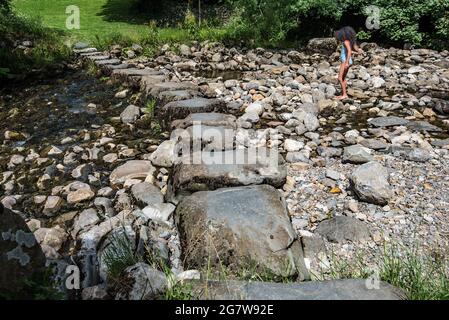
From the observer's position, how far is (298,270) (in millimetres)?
3164

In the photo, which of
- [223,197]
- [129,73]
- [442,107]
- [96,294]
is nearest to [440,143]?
[442,107]

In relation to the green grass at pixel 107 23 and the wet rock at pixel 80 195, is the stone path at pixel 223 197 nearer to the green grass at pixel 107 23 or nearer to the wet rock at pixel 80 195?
the wet rock at pixel 80 195

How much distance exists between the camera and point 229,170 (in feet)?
13.9

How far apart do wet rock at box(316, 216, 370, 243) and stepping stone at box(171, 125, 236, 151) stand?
6.15 ft

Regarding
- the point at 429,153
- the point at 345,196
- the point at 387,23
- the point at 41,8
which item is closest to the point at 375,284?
the point at 345,196

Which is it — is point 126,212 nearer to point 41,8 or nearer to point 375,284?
point 375,284

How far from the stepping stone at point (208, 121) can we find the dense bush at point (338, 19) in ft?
26.0

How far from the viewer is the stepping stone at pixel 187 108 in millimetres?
6512

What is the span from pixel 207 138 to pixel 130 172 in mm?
1131

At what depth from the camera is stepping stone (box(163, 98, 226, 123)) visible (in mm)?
6512

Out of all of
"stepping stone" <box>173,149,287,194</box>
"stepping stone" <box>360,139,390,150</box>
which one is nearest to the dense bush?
"stepping stone" <box>360,139,390,150</box>

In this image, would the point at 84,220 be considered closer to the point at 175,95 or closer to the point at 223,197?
the point at 223,197

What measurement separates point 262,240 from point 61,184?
306cm

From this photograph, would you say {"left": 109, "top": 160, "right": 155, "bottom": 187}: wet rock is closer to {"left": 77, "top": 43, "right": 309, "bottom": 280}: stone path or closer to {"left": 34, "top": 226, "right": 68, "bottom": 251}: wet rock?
{"left": 77, "top": 43, "right": 309, "bottom": 280}: stone path
